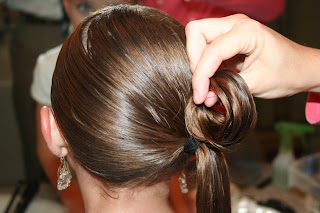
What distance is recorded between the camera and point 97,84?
569 mm

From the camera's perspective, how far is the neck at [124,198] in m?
0.66

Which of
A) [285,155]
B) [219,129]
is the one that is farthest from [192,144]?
[285,155]

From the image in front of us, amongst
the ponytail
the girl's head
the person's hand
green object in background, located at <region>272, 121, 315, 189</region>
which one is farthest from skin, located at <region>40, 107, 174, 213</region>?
green object in background, located at <region>272, 121, 315, 189</region>

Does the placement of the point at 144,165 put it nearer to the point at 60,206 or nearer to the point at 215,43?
the point at 215,43

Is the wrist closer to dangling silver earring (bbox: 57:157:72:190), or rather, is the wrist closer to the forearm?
the forearm

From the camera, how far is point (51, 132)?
674 millimetres

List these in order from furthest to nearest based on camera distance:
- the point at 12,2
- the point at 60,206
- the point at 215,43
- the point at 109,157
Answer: the point at 12,2 → the point at 60,206 → the point at 109,157 → the point at 215,43

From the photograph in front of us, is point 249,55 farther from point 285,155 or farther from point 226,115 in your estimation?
point 285,155

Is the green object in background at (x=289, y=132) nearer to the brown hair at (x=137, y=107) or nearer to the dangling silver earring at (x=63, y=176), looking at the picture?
the brown hair at (x=137, y=107)

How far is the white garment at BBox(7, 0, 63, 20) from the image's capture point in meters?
1.10

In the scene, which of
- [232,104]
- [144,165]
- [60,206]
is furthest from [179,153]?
[60,206]

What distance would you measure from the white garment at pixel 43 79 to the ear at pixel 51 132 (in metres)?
0.40

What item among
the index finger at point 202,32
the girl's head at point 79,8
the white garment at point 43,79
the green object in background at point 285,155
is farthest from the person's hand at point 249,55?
the green object in background at point 285,155

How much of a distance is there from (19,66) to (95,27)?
2.00 ft
